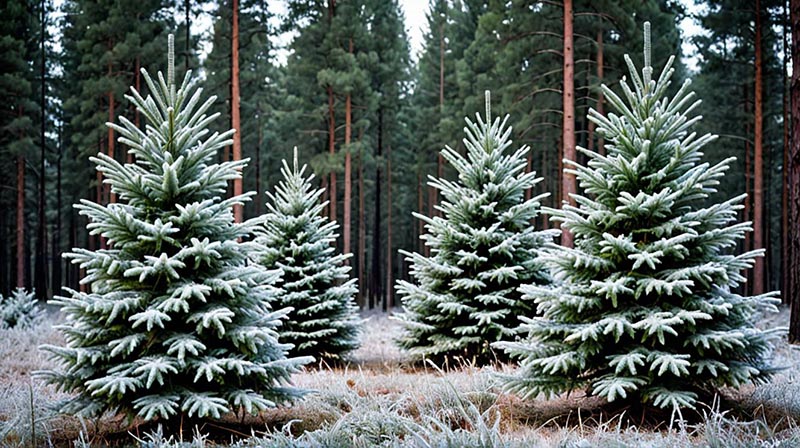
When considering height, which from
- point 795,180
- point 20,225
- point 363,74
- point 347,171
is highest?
point 363,74

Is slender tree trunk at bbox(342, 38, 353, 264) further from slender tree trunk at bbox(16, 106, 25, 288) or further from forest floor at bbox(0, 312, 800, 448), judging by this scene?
forest floor at bbox(0, 312, 800, 448)

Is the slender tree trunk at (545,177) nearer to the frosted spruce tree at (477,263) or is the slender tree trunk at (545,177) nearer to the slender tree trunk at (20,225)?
the frosted spruce tree at (477,263)

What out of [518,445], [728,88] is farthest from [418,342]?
[728,88]

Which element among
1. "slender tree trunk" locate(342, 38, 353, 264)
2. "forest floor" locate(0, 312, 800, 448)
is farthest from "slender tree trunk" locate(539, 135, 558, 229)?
"forest floor" locate(0, 312, 800, 448)

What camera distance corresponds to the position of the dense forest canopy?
17266 millimetres

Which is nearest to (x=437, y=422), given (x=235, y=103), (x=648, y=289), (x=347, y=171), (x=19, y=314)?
(x=648, y=289)

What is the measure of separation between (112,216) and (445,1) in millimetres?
27482

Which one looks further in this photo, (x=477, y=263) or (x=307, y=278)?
A: (x=307, y=278)

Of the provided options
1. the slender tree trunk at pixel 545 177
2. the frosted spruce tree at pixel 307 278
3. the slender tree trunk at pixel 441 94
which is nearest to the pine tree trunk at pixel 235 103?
the frosted spruce tree at pixel 307 278

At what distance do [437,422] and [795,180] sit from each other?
286 inches

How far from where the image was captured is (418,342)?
861cm

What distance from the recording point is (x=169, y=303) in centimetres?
430

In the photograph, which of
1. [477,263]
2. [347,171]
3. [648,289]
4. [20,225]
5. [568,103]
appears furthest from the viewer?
→ [20,225]

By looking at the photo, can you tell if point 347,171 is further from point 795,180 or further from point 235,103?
point 795,180
